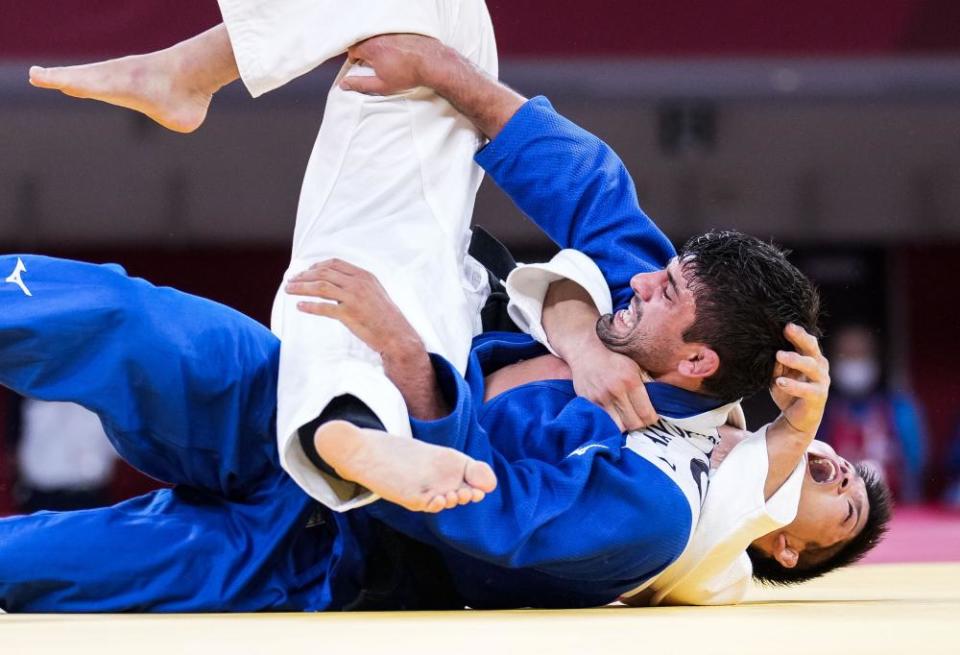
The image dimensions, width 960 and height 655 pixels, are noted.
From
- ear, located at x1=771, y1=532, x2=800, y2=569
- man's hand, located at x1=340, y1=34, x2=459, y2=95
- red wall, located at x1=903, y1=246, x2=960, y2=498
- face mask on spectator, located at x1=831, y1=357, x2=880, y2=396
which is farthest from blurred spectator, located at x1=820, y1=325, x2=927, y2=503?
man's hand, located at x1=340, y1=34, x2=459, y2=95

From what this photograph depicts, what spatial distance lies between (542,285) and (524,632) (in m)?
0.80

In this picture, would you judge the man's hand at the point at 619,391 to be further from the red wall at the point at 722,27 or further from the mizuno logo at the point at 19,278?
the red wall at the point at 722,27

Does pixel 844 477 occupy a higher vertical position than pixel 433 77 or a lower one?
lower

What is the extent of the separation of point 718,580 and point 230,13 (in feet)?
3.76

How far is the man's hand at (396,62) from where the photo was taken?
6.35 ft

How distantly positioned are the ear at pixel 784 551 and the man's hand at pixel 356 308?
2.50 feet

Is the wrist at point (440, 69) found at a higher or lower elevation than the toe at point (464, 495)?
higher

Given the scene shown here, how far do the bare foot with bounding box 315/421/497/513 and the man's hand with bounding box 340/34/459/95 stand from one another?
0.66 metres

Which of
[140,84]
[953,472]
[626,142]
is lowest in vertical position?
[953,472]

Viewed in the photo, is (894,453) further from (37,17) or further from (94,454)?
(37,17)

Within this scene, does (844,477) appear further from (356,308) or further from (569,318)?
Answer: (356,308)

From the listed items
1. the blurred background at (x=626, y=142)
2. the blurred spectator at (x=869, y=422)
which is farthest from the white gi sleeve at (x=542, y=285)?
the blurred spectator at (x=869, y=422)

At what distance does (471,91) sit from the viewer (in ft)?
6.57

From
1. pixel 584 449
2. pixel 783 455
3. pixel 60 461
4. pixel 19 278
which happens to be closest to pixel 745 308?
pixel 783 455
